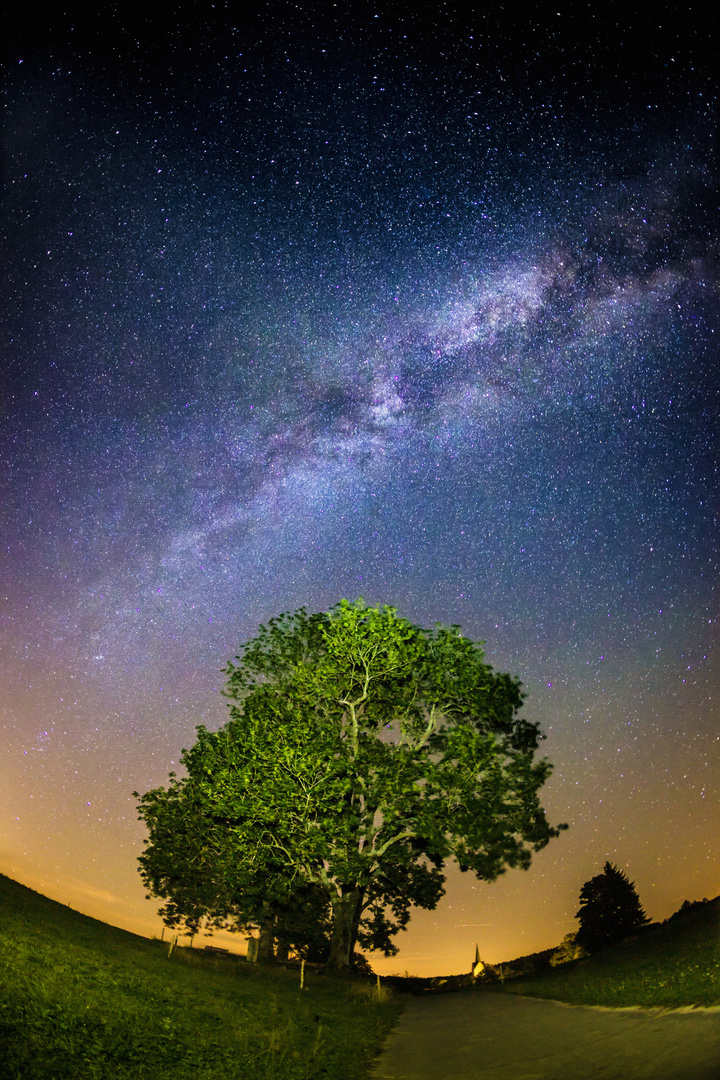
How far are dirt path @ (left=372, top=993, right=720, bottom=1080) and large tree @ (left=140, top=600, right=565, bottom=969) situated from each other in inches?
310

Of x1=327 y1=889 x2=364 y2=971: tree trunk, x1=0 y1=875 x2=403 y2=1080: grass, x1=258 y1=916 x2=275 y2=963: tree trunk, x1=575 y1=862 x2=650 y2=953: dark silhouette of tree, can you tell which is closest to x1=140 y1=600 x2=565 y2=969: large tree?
x1=327 y1=889 x2=364 y2=971: tree trunk

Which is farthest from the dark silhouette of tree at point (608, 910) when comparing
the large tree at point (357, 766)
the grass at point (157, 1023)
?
the grass at point (157, 1023)

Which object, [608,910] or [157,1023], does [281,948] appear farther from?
[608,910]

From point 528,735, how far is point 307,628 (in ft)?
38.1

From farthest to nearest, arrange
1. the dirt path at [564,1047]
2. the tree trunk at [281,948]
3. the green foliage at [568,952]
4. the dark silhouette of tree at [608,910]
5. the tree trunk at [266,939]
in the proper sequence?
the dark silhouette of tree at [608,910], the green foliage at [568,952], the tree trunk at [281,948], the tree trunk at [266,939], the dirt path at [564,1047]

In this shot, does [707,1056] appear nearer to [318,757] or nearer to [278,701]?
[318,757]

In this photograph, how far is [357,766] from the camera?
2333cm

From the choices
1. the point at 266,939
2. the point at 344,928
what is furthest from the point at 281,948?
the point at 344,928

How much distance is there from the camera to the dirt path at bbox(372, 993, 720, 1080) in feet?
23.5

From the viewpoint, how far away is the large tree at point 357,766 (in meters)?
22.1

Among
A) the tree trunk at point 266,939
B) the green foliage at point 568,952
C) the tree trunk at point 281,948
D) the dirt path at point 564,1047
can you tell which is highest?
the dirt path at point 564,1047

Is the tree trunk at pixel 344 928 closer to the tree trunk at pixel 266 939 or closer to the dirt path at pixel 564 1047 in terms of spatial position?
the dirt path at pixel 564 1047

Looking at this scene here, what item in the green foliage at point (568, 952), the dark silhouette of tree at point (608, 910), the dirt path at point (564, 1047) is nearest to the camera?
the dirt path at point (564, 1047)

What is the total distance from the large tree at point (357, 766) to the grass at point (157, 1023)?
5.04m
